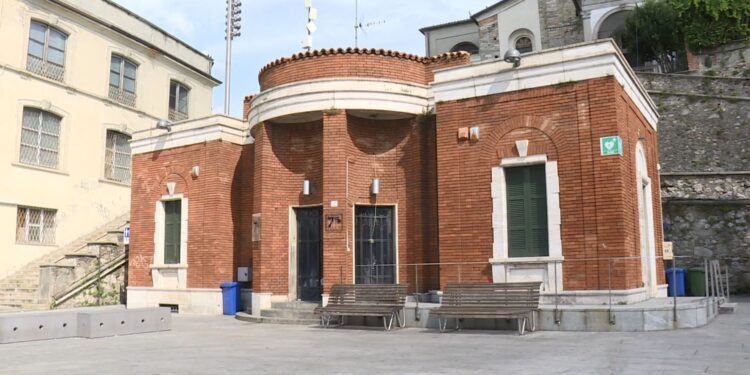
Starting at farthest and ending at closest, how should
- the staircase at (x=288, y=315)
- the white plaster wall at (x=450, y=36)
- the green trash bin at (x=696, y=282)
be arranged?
the white plaster wall at (x=450, y=36)
the green trash bin at (x=696, y=282)
the staircase at (x=288, y=315)

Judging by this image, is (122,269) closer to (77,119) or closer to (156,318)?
(77,119)

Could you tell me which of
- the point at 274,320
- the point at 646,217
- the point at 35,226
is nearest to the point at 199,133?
the point at 274,320

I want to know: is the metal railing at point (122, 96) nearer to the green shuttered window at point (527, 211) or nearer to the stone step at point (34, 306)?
the stone step at point (34, 306)

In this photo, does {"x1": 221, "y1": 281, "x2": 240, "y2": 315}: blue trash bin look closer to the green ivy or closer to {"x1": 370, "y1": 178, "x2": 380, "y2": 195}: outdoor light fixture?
{"x1": 370, "y1": 178, "x2": 380, "y2": 195}: outdoor light fixture

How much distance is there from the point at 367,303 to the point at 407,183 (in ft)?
11.8

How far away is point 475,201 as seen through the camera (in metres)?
14.0

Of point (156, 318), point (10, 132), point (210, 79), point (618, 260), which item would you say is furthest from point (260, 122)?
point (210, 79)

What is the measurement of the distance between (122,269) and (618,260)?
17735mm

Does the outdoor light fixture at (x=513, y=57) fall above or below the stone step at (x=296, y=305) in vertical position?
above

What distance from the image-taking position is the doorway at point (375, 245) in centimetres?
1582

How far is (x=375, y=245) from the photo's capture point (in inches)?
630

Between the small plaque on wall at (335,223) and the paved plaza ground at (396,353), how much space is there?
2876mm

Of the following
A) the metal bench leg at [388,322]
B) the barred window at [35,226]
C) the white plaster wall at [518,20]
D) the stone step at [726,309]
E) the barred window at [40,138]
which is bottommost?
the metal bench leg at [388,322]

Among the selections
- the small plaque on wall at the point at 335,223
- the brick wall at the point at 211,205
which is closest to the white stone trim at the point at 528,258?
the small plaque on wall at the point at 335,223
